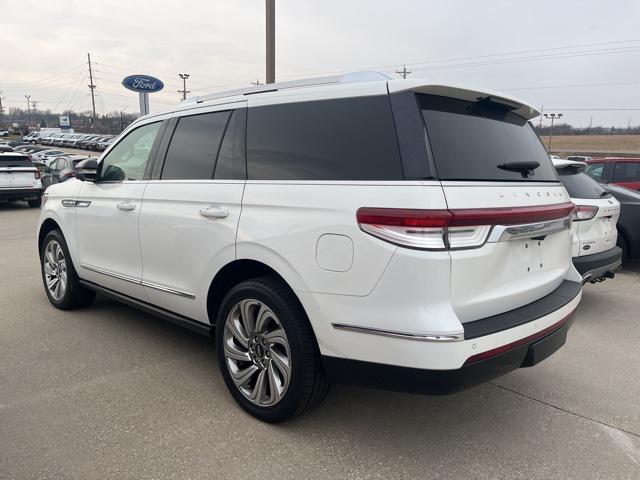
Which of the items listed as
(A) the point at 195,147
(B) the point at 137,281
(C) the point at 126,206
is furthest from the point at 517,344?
(C) the point at 126,206

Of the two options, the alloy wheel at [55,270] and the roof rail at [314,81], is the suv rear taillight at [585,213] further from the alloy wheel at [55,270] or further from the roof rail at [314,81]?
the alloy wheel at [55,270]

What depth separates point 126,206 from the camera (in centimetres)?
387

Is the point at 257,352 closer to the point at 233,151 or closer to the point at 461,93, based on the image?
the point at 233,151

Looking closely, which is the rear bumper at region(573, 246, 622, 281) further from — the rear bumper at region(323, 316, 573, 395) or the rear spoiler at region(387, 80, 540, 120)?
the rear bumper at region(323, 316, 573, 395)

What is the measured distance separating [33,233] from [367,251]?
32.3 feet

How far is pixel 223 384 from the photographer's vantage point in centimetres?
346

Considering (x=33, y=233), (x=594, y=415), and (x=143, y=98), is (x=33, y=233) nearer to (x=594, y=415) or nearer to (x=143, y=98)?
(x=143, y=98)

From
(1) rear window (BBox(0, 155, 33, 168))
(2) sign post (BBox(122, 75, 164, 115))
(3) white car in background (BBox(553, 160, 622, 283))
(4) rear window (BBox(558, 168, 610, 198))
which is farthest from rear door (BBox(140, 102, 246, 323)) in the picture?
(2) sign post (BBox(122, 75, 164, 115))

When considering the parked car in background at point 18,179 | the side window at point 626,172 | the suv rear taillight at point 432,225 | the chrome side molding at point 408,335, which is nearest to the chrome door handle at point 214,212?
the suv rear taillight at point 432,225

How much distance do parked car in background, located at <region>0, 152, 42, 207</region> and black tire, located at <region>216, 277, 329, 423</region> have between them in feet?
45.0

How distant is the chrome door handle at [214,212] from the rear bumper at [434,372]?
3.62 feet

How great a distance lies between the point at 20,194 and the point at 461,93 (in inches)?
580

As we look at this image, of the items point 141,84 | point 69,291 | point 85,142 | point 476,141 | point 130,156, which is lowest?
point 69,291

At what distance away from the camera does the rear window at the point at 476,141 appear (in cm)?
240
